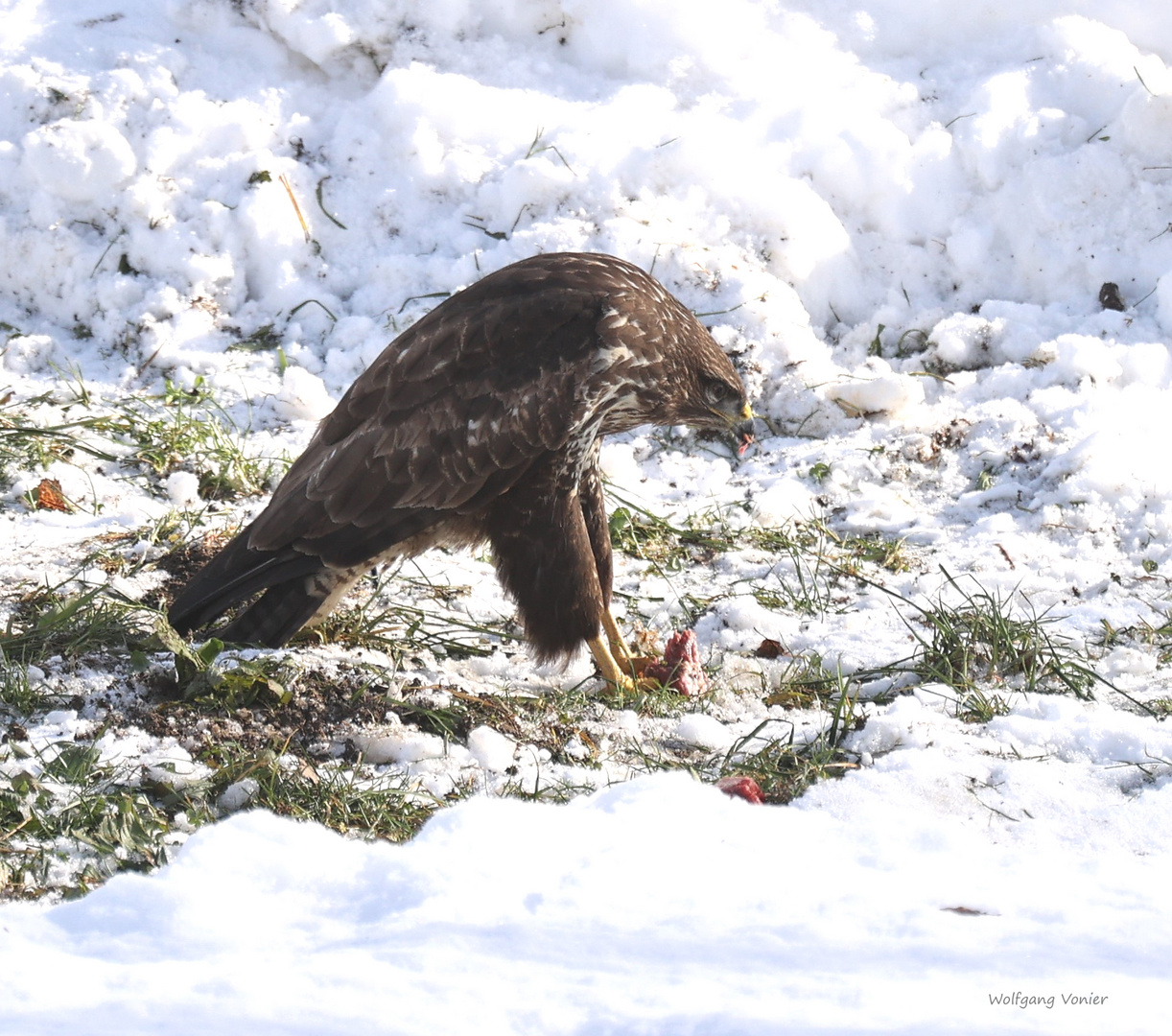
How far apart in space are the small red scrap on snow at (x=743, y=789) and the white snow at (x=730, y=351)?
13cm

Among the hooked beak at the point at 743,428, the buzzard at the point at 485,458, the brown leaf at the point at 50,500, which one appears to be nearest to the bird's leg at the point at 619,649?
the buzzard at the point at 485,458

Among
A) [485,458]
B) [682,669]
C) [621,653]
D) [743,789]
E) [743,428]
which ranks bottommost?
[743,789]

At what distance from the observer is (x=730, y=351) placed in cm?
534

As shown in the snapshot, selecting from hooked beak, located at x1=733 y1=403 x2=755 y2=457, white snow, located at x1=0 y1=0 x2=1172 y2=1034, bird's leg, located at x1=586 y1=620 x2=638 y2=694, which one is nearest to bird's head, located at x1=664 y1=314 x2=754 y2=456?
hooked beak, located at x1=733 y1=403 x2=755 y2=457

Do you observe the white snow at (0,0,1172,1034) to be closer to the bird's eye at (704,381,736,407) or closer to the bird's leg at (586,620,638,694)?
the bird's leg at (586,620,638,694)

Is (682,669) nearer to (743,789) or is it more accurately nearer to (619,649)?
(619,649)

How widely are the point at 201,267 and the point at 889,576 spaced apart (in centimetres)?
326

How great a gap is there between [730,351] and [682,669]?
6.63ft

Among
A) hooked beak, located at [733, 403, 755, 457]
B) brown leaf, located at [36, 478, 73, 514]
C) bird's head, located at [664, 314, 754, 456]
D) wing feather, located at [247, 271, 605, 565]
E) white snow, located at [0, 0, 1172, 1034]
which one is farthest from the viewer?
brown leaf, located at [36, 478, 73, 514]

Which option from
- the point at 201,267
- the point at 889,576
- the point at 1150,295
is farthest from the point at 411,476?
the point at 1150,295

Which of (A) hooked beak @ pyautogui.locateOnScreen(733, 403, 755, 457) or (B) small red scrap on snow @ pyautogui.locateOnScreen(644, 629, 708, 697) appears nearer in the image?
(B) small red scrap on snow @ pyautogui.locateOnScreen(644, 629, 708, 697)

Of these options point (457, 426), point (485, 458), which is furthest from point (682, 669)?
point (457, 426)

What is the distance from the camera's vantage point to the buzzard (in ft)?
11.7

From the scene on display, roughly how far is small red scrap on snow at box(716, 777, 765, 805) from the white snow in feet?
0.44
